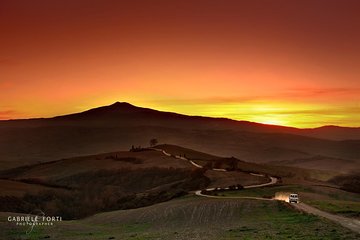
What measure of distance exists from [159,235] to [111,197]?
3345 inches

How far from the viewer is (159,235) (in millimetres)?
58031

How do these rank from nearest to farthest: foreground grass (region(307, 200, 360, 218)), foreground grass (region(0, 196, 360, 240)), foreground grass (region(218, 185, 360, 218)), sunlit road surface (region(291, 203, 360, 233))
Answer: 1. foreground grass (region(0, 196, 360, 240))
2. sunlit road surface (region(291, 203, 360, 233))
3. foreground grass (region(307, 200, 360, 218))
4. foreground grass (region(218, 185, 360, 218))

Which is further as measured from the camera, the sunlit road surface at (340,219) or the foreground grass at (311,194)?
the foreground grass at (311,194)

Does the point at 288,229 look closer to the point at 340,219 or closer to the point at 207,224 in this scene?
the point at 340,219

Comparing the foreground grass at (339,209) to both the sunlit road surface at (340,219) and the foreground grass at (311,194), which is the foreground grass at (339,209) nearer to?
the foreground grass at (311,194)

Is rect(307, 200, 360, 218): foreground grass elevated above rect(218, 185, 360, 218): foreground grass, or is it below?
above

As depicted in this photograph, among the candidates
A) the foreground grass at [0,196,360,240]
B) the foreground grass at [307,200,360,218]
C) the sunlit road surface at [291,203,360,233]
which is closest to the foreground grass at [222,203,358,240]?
the foreground grass at [0,196,360,240]

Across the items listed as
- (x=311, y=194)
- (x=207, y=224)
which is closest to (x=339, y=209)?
(x=207, y=224)

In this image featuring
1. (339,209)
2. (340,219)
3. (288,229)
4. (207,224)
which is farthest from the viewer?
(339,209)

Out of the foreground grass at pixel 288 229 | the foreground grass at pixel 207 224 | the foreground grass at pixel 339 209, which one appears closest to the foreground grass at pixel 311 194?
the foreground grass at pixel 339 209

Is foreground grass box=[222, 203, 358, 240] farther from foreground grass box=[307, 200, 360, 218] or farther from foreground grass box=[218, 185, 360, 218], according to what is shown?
foreground grass box=[218, 185, 360, 218]

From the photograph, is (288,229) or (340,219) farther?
(340,219)

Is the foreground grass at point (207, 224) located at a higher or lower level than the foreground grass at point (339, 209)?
lower

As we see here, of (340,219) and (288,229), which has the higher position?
(340,219)
